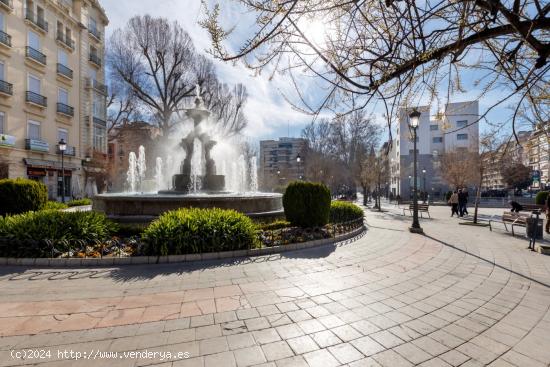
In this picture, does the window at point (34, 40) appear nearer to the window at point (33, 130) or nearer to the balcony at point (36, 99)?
the balcony at point (36, 99)

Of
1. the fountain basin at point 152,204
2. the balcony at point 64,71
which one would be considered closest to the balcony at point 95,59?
the balcony at point 64,71

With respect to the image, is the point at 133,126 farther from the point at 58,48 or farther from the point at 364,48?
the point at 364,48

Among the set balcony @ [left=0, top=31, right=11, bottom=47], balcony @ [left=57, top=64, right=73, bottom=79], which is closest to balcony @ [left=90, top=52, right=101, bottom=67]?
balcony @ [left=57, top=64, right=73, bottom=79]

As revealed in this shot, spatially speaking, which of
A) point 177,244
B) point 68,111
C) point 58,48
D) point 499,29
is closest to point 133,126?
point 68,111

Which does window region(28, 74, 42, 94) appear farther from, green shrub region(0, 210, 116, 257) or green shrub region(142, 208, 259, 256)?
green shrub region(142, 208, 259, 256)

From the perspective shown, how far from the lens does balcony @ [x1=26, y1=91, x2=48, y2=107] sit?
22553 mm

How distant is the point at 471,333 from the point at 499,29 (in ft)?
10.8

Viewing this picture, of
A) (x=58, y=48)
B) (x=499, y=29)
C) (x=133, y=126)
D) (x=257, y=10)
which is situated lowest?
(x=499, y=29)

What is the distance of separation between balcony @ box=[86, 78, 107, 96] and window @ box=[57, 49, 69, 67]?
256 cm

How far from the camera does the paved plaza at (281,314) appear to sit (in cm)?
288

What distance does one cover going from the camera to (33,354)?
9.21 feet

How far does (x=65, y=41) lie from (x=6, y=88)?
843 centimetres

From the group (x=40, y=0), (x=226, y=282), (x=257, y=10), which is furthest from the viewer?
(x=40, y=0)

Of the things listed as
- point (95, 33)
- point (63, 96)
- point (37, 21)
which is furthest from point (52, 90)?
point (95, 33)
